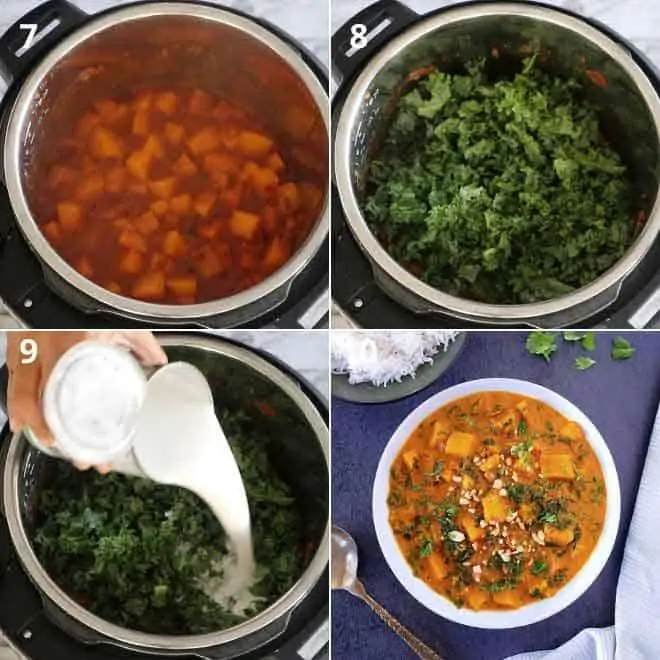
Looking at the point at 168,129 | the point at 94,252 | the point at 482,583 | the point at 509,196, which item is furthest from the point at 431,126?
the point at 482,583

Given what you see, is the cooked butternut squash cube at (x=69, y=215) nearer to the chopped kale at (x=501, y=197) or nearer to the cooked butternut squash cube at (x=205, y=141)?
the cooked butternut squash cube at (x=205, y=141)

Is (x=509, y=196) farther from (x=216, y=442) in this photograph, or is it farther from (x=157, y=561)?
(x=157, y=561)

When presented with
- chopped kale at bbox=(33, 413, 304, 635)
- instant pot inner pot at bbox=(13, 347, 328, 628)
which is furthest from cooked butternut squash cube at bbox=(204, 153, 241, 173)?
chopped kale at bbox=(33, 413, 304, 635)

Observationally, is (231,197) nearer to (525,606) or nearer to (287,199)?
(287,199)

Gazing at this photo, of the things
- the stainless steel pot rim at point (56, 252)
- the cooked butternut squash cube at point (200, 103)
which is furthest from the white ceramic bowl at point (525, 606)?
the cooked butternut squash cube at point (200, 103)

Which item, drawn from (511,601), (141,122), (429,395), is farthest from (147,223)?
(511,601)

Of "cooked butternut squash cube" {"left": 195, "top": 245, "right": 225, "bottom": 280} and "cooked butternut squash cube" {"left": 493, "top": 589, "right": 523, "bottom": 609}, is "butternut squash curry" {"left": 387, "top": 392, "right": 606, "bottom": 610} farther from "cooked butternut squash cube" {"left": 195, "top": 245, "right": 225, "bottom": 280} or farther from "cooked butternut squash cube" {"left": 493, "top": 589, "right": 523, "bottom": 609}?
"cooked butternut squash cube" {"left": 195, "top": 245, "right": 225, "bottom": 280}
